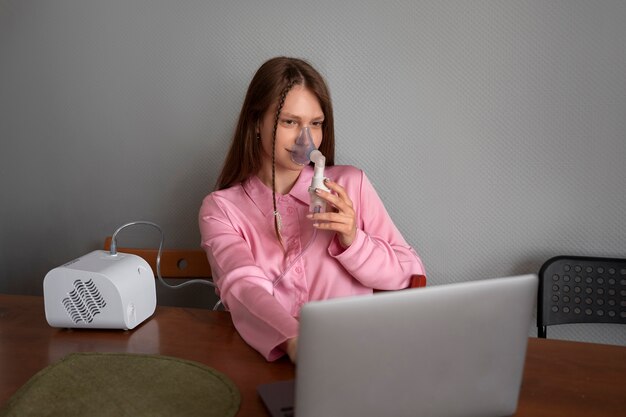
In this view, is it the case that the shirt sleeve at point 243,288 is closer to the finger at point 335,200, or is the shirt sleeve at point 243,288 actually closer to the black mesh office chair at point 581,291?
the finger at point 335,200

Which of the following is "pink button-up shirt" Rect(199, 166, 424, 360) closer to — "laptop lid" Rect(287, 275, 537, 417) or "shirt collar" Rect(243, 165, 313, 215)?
"shirt collar" Rect(243, 165, 313, 215)

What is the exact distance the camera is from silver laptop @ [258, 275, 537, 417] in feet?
2.62

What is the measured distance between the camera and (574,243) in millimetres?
1852

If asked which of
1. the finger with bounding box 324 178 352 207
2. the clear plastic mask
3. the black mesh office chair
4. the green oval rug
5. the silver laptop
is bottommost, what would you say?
the black mesh office chair

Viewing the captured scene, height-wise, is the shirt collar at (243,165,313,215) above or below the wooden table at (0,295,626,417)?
above

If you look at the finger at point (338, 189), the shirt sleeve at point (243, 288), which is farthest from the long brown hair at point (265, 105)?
the finger at point (338, 189)

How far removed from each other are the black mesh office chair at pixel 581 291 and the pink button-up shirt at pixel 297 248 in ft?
1.42

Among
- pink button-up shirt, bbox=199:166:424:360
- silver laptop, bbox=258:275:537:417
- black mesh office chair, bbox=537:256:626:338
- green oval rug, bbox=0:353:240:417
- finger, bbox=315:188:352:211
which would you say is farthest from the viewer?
black mesh office chair, bbox=537:256:626:338

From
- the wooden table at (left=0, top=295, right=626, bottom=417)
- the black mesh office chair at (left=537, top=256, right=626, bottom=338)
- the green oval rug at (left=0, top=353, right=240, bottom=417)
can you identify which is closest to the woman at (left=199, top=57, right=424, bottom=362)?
the wooden table at (left=0, top=295, right=626, bottom=417)

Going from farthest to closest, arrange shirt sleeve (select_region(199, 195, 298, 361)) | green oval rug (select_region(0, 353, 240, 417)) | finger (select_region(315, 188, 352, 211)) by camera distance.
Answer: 1. finger (select_region(315, 188, 352, 211))
2. shirt sleeve (select_region(199, 195, 298, 361))
3. green oval rug (select_region(0, 353, 240, 417))

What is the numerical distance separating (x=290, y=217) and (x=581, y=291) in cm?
89

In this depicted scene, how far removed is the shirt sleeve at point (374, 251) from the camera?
5.02 ft

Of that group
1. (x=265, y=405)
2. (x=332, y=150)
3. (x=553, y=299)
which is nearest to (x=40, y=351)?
(x=265, y=405)

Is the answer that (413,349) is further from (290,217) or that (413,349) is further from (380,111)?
(380,111)
